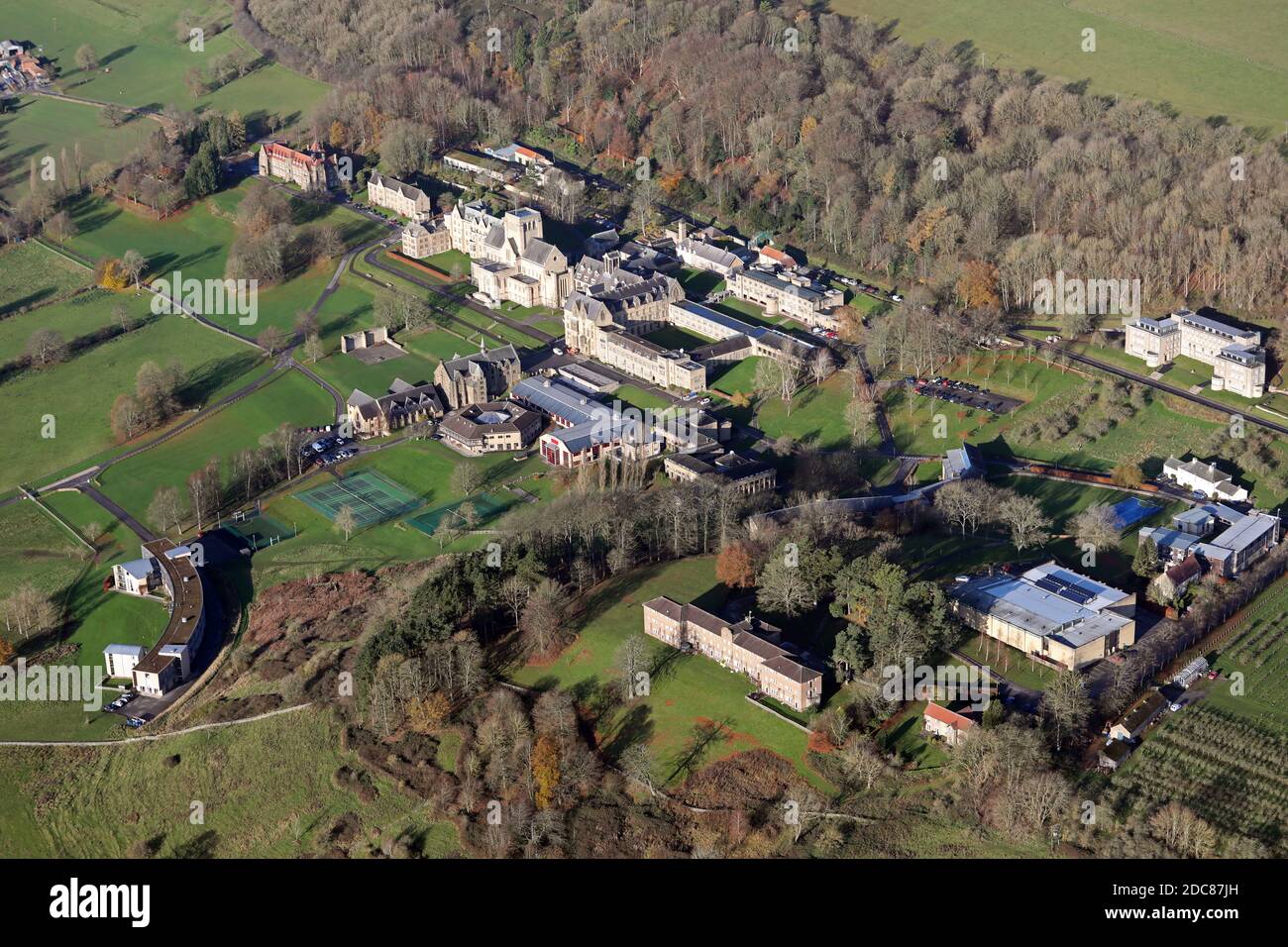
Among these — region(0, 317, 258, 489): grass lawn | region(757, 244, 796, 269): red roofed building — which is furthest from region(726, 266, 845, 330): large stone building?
region(0, 317, 258, 489): grass lawn

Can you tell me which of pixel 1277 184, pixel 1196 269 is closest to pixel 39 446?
pixel 1196 269

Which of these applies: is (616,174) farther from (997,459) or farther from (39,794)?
(39,794)

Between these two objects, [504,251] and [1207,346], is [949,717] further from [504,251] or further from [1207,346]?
[504,251]

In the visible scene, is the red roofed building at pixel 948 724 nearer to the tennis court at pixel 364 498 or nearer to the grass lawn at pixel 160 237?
the tennis court at pixel 364 498

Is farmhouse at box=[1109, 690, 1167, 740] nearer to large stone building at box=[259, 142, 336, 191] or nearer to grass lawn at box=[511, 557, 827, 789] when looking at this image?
grass lawn at box=[511, 557, 827, 789]

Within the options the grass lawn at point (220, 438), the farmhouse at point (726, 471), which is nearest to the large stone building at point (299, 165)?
the grass lawn at point (220, 438)
